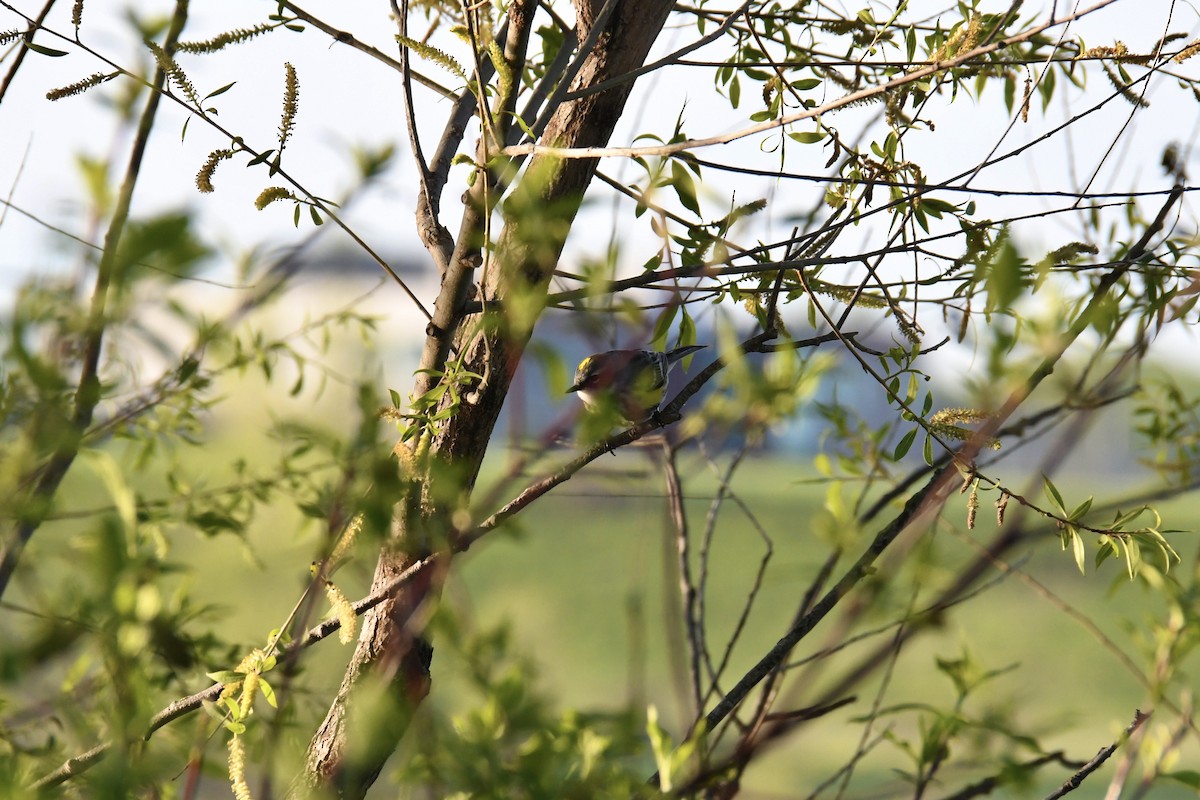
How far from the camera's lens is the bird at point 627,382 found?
0.50 m

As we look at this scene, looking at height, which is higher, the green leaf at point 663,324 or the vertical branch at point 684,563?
the green leaf at point 663,324

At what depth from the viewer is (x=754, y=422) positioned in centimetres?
67

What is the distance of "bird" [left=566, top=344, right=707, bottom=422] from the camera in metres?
0.50

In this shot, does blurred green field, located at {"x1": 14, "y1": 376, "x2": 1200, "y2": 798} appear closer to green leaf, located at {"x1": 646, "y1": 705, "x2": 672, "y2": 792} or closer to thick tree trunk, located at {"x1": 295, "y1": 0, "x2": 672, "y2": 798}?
thick tree trunk, located at {"x1": 295, "y1": 0, "x2": 672, "y2": 798}

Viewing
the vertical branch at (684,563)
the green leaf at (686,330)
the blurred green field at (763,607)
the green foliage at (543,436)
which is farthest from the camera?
the blurred green field at (763,607)

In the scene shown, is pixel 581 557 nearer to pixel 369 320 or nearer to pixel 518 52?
pixel 369 320

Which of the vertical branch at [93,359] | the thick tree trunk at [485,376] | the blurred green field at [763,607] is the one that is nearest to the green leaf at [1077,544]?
the thick tree trunk at [485,376]

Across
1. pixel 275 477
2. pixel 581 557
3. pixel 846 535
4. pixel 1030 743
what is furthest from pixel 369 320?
pixel 581 557

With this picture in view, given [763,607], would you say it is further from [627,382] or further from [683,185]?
[683,185]

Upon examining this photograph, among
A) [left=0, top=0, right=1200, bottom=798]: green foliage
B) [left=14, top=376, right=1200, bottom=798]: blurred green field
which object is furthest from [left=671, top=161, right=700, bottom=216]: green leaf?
[left=14, top=376, right=1200, bottom=798]: blurred green field

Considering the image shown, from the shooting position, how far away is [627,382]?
1112 millimetres

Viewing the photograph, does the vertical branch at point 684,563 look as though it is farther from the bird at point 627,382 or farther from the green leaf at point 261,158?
the green leaf at point 261,158

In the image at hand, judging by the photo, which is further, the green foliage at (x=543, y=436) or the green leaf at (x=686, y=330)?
the green leaf at (x=686, y=330)

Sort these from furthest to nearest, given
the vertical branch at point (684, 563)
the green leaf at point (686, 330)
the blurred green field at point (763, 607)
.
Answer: the blurred green field at point (763, 607) → the vertical branch at point (684, 563) → the green leaf at point (686, 330)
